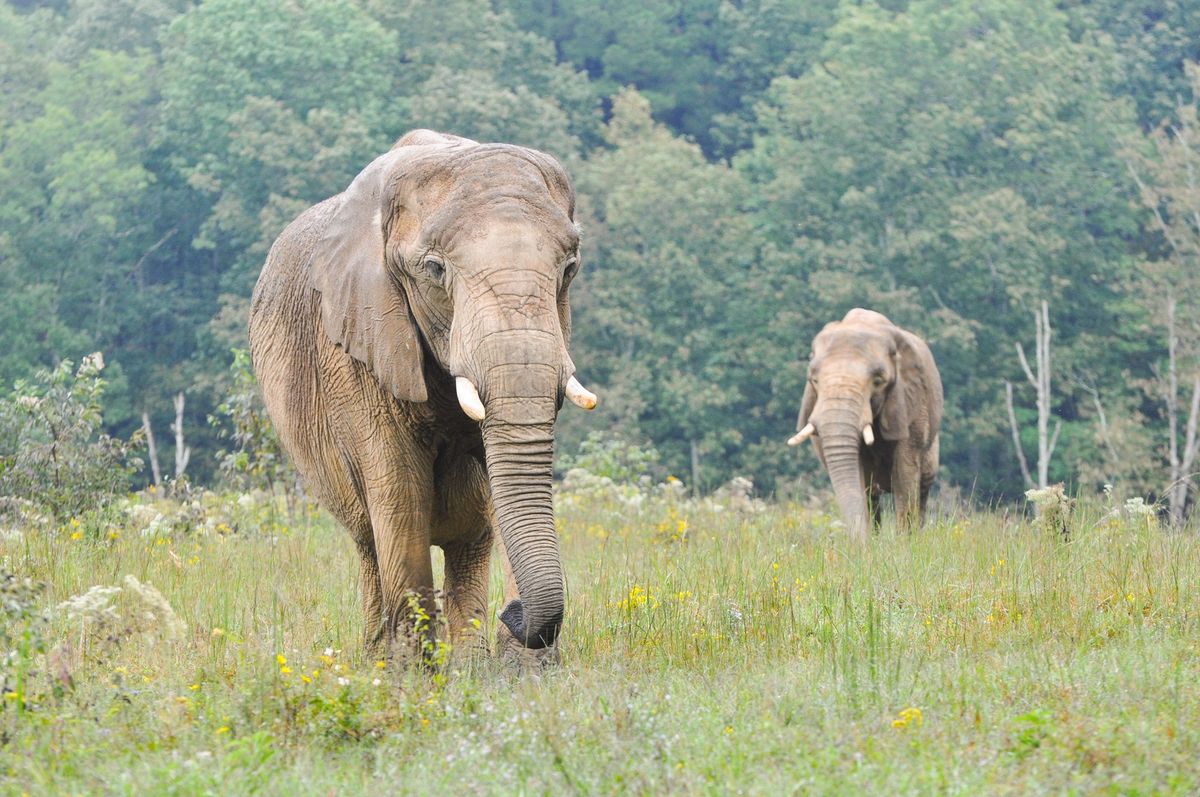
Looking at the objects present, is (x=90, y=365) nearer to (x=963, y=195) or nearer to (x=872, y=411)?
(x=872, y=411)

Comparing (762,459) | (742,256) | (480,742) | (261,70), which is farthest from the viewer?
(261,70)

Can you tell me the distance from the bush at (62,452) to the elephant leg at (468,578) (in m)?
4.97

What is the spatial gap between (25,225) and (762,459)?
20.8 m

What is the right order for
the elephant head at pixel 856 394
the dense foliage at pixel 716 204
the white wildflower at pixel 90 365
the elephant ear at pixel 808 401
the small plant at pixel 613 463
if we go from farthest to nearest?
1. the dense foliage at pixel 716 204
2. the small plant at pixel 613 463
3. the elephant ear at pixel 808 401
4. the elephant head at pixel 856 394
5. the white wildflower at pixel 90 365

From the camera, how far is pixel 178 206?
186 ft

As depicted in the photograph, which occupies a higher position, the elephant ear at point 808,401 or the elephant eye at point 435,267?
the elephant eye at point 435,267

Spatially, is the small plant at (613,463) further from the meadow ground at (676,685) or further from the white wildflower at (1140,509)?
the meadow ground at (676,685)

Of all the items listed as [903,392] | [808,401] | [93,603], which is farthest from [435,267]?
[808,401]

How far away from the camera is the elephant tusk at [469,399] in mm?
7098

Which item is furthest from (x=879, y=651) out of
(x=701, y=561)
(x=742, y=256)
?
(x=742, y=256)

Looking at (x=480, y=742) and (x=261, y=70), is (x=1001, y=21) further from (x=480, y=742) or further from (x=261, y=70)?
(x=480, y=742)

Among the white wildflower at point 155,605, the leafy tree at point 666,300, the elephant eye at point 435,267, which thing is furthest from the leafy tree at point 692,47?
the white wildflower at point 155,605

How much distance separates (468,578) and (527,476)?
60.4 inches

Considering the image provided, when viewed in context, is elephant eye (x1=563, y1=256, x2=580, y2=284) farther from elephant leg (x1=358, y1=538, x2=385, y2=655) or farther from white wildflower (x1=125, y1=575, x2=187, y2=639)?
white wildflower (x1=125, y1=575, x2=187, y2=639)
